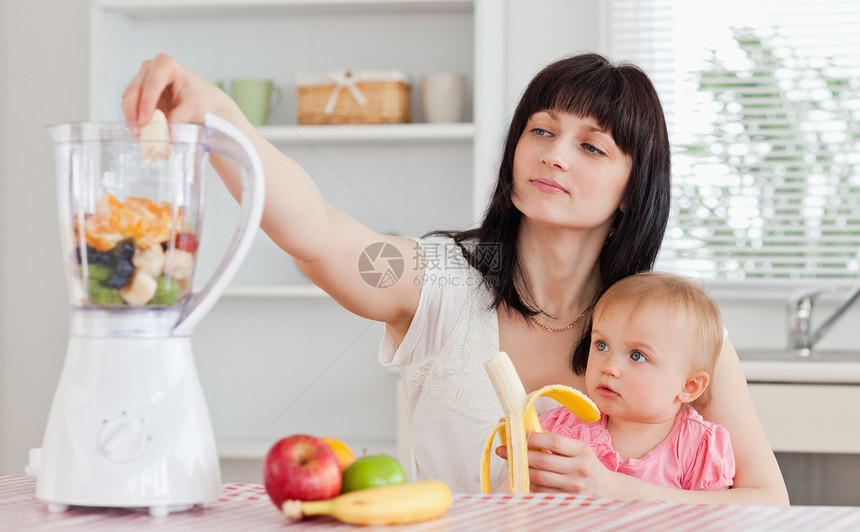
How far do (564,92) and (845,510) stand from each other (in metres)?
0.77

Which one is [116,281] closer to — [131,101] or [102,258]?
[102,258]

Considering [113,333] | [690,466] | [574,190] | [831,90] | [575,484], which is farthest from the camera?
[831,90]

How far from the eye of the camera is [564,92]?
4.33 ft

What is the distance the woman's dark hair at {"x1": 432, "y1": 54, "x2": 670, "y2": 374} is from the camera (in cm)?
131

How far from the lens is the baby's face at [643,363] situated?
3.70 ft

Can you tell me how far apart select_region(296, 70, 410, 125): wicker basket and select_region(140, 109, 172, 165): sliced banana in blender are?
1.61 metres

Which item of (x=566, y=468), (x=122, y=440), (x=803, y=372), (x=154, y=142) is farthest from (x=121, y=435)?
(x=803, y=372)

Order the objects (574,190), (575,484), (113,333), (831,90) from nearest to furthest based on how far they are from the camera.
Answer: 1. (113,333)
2. (575,484)
3. (574,190)
4. (831,90)

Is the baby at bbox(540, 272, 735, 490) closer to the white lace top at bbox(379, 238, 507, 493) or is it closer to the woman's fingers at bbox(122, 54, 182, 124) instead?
the white lace top at bbox(379, 238, 507, 493)

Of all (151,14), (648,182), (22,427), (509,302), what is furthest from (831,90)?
(22,427)

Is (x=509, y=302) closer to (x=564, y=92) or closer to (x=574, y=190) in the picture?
(x=574, y=190)

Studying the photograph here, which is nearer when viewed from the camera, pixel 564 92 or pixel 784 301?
pixel 564 92

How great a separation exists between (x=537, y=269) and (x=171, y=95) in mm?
708

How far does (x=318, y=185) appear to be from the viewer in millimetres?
2547
